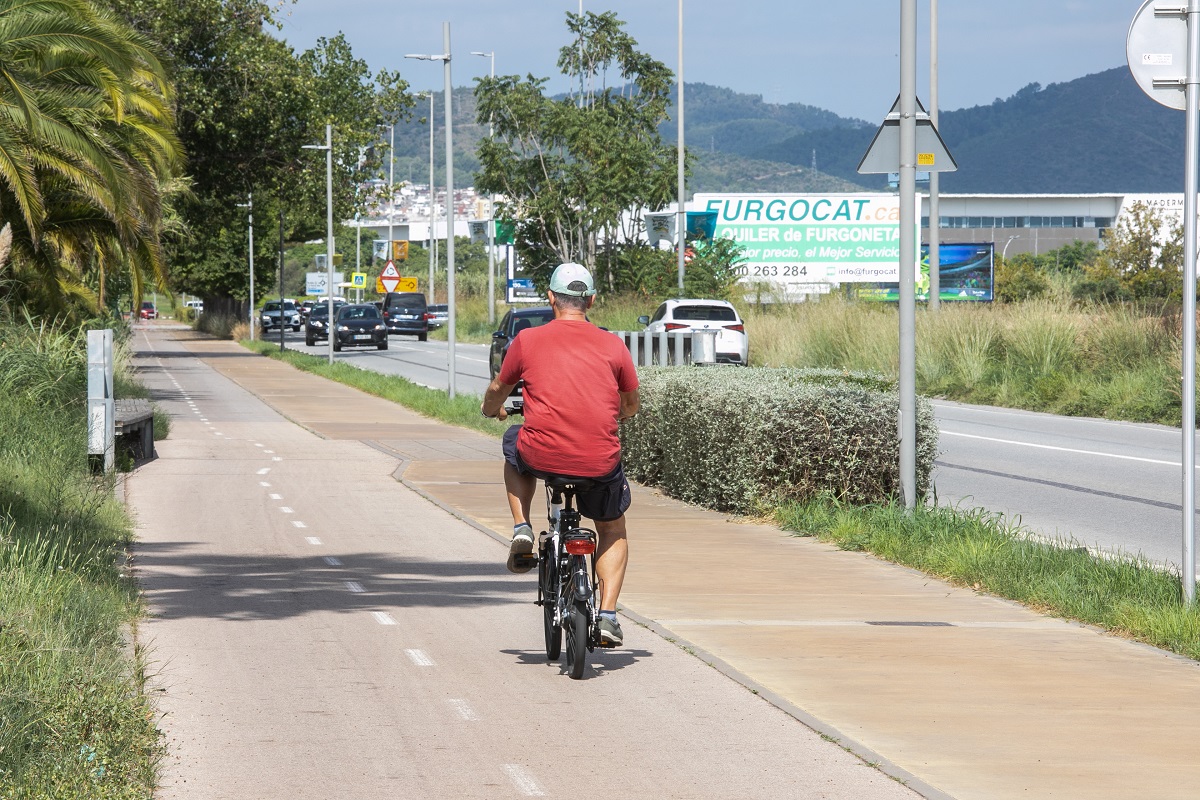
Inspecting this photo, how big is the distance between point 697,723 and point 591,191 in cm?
4547

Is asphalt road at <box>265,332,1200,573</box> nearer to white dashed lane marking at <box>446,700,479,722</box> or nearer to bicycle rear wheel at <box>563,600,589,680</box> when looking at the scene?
bicycle rear wheel at <box>563,600,589,680</box>

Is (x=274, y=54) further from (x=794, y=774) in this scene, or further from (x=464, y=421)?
(x=794, y=774)

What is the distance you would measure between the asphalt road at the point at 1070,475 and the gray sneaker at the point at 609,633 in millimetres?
4795

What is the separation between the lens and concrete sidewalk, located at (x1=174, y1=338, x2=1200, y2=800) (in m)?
5.58

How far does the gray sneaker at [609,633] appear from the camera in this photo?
7.03m

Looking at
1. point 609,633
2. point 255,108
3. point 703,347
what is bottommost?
point 609,633

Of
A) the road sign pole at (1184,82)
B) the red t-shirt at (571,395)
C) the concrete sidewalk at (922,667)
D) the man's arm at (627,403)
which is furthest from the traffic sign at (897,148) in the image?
the red t-shirt at (571,395)

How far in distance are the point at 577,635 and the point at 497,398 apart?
1173mm

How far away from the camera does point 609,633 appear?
23.2 feet

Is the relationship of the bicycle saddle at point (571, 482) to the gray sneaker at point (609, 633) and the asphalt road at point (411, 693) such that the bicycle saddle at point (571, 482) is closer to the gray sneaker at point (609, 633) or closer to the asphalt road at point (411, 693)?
the gray sneaker at point (609, 633)

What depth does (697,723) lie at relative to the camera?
20.3ft

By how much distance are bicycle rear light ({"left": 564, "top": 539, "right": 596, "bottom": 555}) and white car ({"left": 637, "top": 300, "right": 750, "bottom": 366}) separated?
26.3 meters

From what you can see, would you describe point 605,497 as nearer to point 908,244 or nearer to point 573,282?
point 573,282

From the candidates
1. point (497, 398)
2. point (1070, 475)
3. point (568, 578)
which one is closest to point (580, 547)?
point (568, 578)
